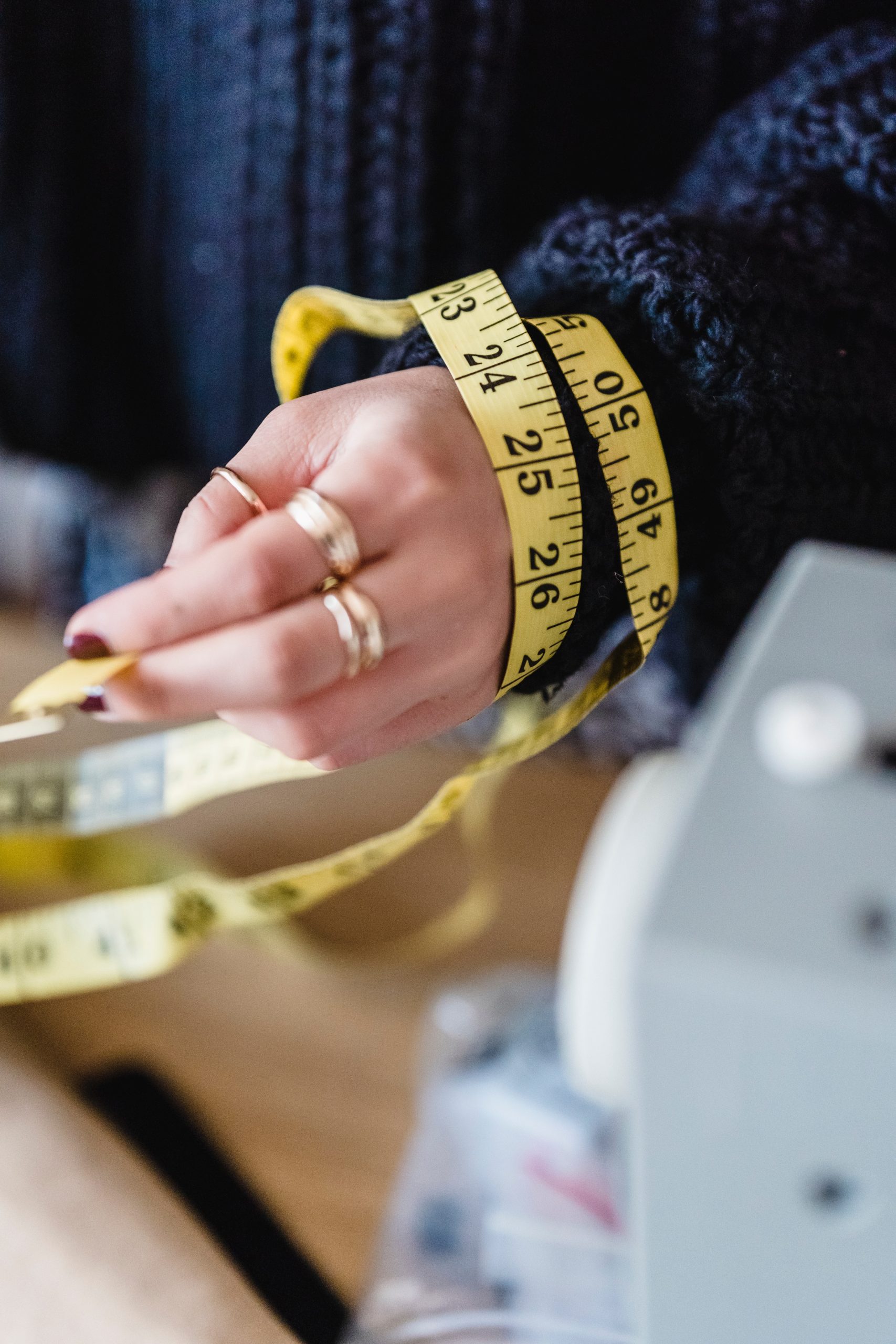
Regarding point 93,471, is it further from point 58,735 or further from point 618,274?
point 618,274

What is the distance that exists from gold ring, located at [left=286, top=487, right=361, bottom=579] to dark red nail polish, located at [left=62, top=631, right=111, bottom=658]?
0.06 metres

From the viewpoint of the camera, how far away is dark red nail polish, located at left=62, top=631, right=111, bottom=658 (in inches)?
10.5

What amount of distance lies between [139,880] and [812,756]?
20.1 inches

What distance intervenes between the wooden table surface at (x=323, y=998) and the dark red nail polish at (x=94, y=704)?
1.09ft

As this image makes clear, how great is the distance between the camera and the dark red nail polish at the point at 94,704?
27 cm

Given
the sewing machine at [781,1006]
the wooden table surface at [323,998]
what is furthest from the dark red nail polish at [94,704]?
the wooden table surface at [323,998]

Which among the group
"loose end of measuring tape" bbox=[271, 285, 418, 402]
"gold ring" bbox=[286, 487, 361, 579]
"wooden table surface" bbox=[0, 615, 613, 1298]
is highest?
"loose end of measuring tape" bbox=[271, 285, 418, 402]

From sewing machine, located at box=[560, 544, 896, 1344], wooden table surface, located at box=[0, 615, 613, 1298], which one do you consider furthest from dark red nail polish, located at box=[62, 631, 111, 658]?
wooden table surface, located at box=[0, 615, 613, 1298]

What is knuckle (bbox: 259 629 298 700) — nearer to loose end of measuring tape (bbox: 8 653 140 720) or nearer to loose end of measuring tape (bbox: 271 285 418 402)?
loose end of measuring tape (bbox: 8 653 140 720)

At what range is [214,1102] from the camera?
0.54 metres

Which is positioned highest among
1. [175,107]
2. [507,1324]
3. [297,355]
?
[175,107]

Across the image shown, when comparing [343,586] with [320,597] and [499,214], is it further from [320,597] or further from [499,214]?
[499,214]

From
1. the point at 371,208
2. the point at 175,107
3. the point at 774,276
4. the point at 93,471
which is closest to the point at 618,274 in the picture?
the point at 774,276

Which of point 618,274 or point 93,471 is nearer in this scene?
point 618,274
